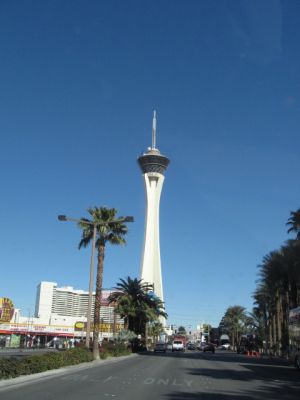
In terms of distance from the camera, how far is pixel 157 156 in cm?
16138

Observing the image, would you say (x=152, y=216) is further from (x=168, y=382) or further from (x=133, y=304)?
(x=168, y=382)

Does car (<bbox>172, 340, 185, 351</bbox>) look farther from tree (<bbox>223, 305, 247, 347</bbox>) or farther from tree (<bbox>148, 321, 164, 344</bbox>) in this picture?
tree (<bbox>223, 305, 247, 347</bbox>)

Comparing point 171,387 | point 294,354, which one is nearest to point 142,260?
point 294,354

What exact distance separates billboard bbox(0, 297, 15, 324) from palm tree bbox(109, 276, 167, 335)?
135 ft

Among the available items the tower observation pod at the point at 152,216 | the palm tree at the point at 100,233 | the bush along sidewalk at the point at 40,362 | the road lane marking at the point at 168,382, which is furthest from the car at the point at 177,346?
the road lane marking at the point at 168,382

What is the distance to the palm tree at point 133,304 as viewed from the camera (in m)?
63.5

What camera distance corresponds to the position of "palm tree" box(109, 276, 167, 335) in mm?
63531

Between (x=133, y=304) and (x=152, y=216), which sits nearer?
(x=133, y=304)

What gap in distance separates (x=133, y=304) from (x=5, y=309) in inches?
1777

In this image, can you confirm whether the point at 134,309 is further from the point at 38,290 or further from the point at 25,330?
the point at 38,290

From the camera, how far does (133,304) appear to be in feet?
210

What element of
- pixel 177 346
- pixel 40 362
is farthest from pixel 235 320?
pixel 40 362

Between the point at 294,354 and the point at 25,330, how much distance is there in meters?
85.8

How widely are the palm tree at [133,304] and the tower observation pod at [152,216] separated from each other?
78899 mm
